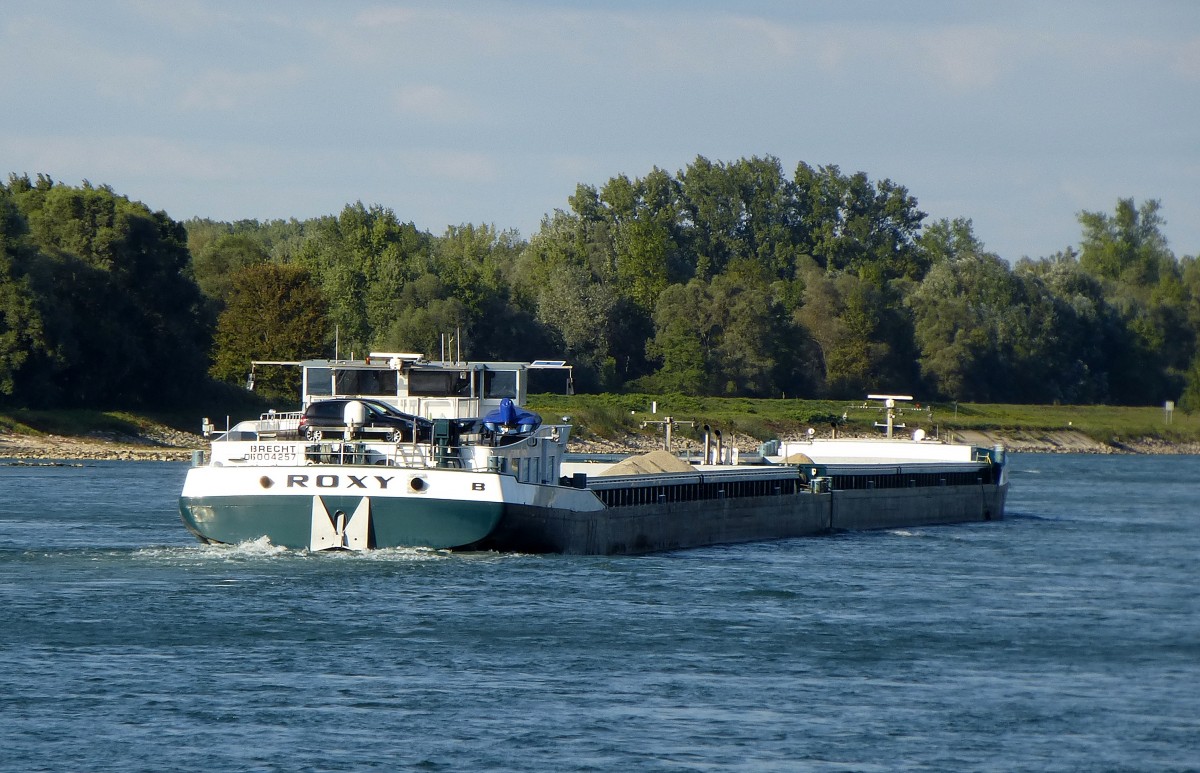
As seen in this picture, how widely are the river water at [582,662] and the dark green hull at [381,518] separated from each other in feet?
1.33

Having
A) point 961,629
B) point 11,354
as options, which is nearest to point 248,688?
point 961,629

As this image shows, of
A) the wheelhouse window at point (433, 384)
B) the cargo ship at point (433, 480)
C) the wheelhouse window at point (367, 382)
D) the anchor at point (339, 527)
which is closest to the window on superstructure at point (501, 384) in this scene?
the cargo ship at point (433, 480)

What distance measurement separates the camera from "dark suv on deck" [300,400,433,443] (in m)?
34.2

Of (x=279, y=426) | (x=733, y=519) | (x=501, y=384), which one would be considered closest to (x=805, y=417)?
(x=733, y=519)

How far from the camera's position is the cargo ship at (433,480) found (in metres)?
32.6

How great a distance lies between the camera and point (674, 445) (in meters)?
105

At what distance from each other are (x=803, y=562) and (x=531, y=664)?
685 inches

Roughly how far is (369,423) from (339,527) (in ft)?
9.08

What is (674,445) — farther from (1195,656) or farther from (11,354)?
(1195,656)

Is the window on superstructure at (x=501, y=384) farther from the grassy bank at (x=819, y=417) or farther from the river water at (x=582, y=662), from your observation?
the grassy bank at (x=819, y=417)

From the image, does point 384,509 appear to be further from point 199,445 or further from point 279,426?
point 199,445

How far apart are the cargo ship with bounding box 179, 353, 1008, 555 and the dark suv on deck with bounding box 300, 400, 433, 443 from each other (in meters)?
0.04

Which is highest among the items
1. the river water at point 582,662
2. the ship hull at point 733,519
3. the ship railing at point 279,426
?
the ship railing at point 279,426

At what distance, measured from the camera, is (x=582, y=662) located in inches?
947
